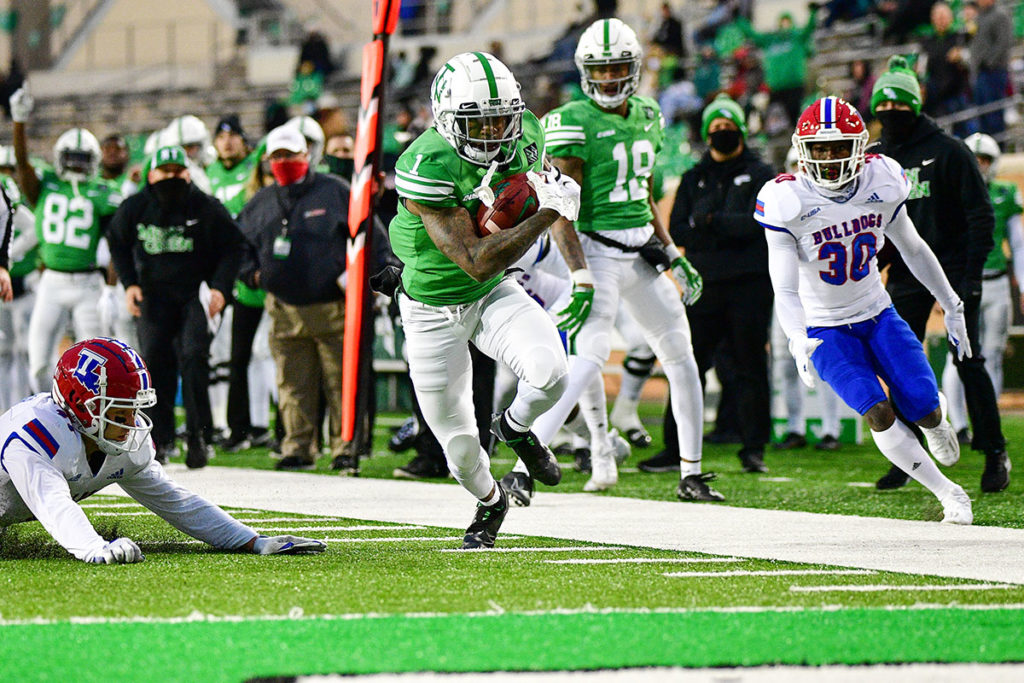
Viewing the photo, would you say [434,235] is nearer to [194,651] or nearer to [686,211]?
[194,651]

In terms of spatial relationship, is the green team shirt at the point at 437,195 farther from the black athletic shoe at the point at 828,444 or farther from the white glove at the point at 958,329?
the black athletic shoe at the point at 828,444

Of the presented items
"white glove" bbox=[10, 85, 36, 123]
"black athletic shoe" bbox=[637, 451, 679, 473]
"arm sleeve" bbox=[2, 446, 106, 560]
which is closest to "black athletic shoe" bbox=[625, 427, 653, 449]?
"black athletic shoe" bbox=[637, 451, 679, 473]

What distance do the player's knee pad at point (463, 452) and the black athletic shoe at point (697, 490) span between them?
179cm

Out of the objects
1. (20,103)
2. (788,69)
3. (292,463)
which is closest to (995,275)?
(292,463)

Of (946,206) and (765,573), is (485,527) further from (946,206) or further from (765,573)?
(946,206)

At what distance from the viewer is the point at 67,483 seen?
4875mm

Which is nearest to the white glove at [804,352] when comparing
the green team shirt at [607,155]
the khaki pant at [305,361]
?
the green team shirt at [607,155]

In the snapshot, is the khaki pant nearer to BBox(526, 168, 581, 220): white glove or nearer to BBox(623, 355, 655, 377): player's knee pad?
BBox(623, 355, 655, 377): player's knee pad

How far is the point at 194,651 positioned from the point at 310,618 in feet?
1.48

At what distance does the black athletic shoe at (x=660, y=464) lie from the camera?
8133 mm

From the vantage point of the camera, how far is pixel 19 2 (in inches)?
1054

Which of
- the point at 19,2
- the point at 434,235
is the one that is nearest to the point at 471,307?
the point at 434,235

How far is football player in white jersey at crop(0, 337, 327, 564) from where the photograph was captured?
4.71 m

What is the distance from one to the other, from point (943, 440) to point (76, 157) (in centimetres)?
565
